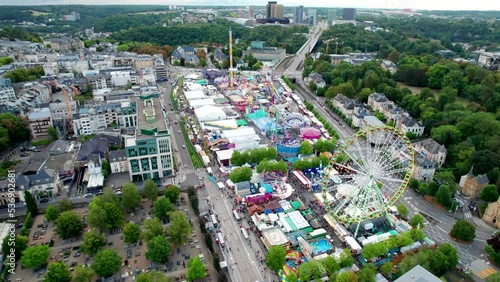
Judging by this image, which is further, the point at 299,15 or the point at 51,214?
the point at 299,15

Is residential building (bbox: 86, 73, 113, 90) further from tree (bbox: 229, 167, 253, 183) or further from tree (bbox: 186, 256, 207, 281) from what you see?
tree (bbox: 186, 256, 207, 281)

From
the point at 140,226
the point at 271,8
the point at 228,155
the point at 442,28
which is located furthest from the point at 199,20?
the point at 140,226

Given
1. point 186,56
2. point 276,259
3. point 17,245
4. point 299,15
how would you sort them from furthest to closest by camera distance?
point 299,15 < point 186,56 < point 17,245 < point 276,259

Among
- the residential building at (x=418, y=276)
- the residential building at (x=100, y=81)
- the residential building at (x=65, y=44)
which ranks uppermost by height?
the residential building at (x=65, y=44)

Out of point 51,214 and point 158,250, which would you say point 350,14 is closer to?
point 51,214

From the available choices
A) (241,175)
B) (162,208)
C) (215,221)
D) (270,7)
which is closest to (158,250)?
(162,208)

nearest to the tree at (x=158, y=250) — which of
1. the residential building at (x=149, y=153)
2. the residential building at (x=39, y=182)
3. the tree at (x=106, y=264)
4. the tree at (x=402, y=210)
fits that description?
the tree at (x=106, y=264)

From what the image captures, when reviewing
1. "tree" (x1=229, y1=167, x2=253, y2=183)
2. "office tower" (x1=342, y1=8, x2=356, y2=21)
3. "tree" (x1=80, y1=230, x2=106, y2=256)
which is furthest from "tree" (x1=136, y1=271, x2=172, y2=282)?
"office tower" (x1=342, y1=8, x2=356, y2=21)

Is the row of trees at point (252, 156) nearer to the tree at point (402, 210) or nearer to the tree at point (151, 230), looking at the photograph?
the tree at point (151, 230)
